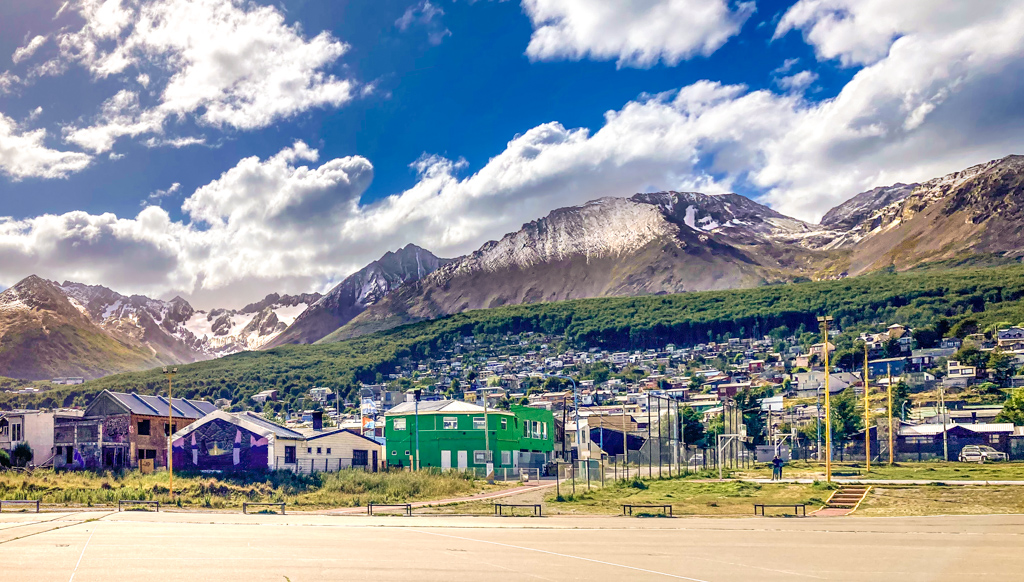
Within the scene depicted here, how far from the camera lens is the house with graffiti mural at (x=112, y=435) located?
2591 inches

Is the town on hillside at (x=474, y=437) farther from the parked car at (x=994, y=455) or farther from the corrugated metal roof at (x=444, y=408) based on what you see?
the parked car at (x=994, y=455)

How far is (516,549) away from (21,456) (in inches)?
2194

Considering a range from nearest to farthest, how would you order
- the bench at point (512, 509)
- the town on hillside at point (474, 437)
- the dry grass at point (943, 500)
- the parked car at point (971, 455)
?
the dry grass at point (943, 500)
the bench at point (512, 509)
the town on hillside at point (474, 437)
the parked car at point (971, 455)

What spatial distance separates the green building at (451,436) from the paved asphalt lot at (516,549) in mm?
38022

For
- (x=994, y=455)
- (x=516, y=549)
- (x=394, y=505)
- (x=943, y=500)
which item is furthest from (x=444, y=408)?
(x=516, y=549)

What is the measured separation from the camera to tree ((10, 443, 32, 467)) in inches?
2569

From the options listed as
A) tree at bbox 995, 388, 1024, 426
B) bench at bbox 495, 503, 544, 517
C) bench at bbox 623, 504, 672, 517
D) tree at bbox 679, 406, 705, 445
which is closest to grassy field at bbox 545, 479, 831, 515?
bench at bbox 623, 504, 672, 517

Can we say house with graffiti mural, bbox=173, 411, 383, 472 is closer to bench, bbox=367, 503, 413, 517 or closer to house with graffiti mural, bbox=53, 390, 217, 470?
house with graffiti mural, bbox=53, 390, 217, 470

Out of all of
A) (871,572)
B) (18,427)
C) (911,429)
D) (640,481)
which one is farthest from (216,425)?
(911,429)

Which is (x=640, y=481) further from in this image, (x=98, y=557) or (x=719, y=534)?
(x=98, y=557)

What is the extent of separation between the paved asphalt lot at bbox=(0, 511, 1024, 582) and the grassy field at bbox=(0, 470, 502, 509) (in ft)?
33.5

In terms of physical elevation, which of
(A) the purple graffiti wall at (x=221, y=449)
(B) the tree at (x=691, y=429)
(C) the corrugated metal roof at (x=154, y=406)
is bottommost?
(B) the tree at (x=691, y=429)

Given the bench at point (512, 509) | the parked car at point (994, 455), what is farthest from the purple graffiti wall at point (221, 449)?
the parked car at point (994, 455)

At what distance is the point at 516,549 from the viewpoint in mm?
23500
